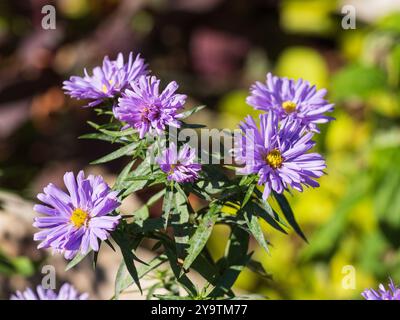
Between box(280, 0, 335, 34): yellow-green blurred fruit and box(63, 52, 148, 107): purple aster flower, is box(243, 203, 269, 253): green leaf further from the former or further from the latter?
box(280, 0, 335, 34): yellow-green blurred fruit

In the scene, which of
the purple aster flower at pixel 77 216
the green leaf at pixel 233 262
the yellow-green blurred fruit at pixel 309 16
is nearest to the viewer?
the purple aster flower at pixel 77 216

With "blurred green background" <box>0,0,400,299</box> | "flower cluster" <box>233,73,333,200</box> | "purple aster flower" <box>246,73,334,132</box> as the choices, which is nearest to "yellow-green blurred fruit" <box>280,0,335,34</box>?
"blurred green background" <box>0,0,400,299</box>

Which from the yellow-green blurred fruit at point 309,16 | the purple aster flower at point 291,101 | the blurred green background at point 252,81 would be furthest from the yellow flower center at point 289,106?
the yellow-green blurred fruit at point 309,16

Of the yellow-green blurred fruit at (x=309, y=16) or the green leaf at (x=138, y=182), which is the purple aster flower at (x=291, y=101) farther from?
the yellow-green blurred fruit at (x=309, y=16)

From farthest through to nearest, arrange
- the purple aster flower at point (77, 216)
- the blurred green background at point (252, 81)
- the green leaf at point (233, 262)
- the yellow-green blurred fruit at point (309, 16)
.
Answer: the yellow-green blurred fruit at point (309, 16) < the blurred green background at point (252, 81) < the green leaf at point (233, 262) < the purple aster flower at point (77, 216)

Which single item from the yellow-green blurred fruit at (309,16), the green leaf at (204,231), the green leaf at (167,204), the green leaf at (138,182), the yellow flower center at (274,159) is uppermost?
the yellow-green blurred fruit at (309,16)
